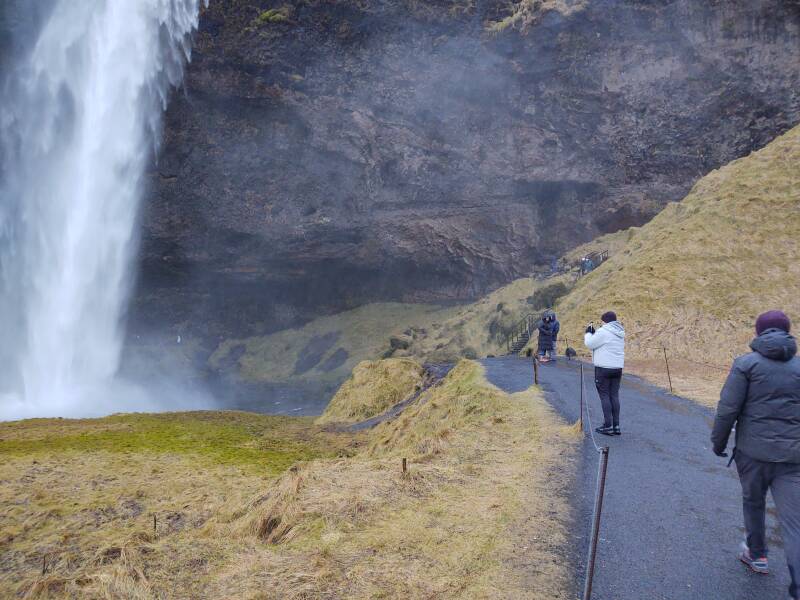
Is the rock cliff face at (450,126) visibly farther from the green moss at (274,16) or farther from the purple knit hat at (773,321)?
the purple knit hat at (773,321)

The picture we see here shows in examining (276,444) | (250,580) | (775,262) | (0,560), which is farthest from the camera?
(775,262)

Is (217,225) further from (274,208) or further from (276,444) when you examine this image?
(276,444)

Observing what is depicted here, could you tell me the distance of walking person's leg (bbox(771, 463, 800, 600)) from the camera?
3901 millimetres

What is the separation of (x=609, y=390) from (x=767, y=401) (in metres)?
4.44

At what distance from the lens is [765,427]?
169 inches

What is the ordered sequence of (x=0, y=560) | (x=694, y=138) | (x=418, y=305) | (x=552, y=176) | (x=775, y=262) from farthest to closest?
1. (x=418, y=305)
2. (x=552, y=176)
3. (x=694, y=138)
4. (x=775, y=262)
5. (x=0, y=560)

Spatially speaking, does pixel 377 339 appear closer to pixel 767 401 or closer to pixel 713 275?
pixel 713 275

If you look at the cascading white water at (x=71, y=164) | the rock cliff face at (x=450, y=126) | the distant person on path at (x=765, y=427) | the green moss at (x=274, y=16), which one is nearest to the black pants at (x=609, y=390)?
the distant person on path at (x=765, y=427)

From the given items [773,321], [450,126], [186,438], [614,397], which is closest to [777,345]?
[773,321]

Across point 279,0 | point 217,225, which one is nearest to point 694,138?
point 279,0

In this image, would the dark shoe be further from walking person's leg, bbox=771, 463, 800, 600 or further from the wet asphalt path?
walking person's leg, bbox=771, 463, 800, 600

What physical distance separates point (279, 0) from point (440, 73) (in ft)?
41.9

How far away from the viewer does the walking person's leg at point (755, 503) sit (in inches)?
172

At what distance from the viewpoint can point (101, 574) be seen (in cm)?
470
